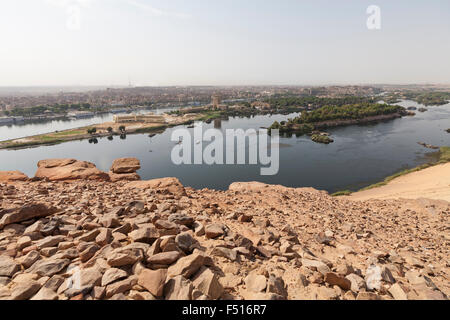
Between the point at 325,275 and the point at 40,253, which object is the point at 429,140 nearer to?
the point at 325,275

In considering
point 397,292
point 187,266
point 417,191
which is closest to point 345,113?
point 417,191

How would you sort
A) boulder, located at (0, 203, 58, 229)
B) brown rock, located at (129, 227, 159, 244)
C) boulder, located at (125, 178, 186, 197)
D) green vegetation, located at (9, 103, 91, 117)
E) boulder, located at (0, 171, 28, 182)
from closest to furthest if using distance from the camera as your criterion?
1. brown rock, located at (129, 227, 159, 244)
2. boulder, located at (0, 203, 58, 229)
3. boulder, located at (125, 178, 186, 197)
4. boulder, located at (0, 171, 28, 182)
5. green vegetation, located at (9, 103, 91, 117)

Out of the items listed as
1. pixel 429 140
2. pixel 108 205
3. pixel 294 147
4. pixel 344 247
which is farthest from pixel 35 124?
pixel 429 140

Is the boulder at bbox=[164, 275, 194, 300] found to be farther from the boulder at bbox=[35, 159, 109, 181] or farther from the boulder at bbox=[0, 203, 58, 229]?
the boulder at bbox=[35, 159, 109, 181]

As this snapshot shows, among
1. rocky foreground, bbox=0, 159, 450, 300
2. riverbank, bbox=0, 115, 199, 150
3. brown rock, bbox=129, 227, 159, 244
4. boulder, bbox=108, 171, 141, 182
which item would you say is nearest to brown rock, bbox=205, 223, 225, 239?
rocky foreground, bbox=0, 159, 450, 300

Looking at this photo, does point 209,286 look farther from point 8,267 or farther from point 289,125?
point 289,125
